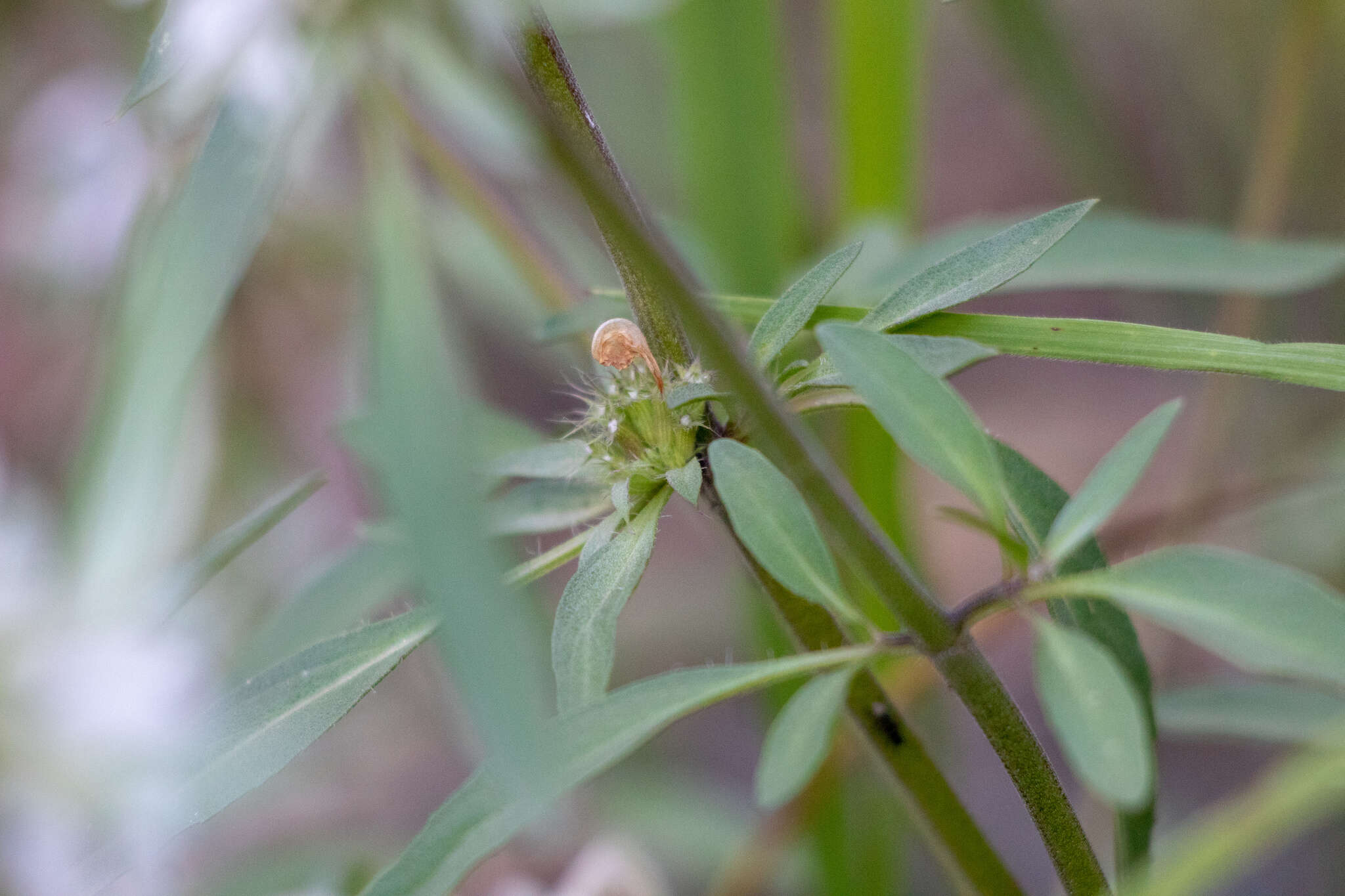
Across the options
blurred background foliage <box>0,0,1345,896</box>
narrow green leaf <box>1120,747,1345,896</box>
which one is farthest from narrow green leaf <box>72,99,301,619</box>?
narrow green leaf <box>1120,747,1345,896</box>

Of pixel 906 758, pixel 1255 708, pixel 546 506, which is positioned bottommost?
pixel 1255 708

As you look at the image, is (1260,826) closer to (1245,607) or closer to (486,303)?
(1245,607)

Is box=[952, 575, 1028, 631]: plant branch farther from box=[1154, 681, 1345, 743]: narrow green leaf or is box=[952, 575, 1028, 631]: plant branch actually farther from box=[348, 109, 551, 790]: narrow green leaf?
box=[1154, 681, 1345, 743]: narrow green leaf

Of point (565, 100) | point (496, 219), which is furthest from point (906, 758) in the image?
point (496, 219)

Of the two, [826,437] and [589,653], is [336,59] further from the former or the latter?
[826,437]

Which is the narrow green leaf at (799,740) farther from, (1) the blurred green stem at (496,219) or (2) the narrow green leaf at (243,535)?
(1) the blurred green stem at (496,219)
